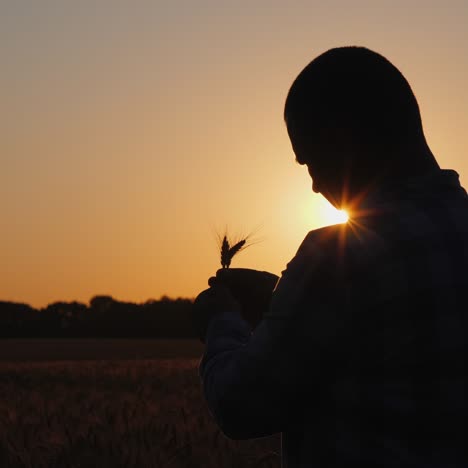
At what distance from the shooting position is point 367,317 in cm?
172

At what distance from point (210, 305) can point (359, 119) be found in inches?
24.1

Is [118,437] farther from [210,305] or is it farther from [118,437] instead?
[210,305]

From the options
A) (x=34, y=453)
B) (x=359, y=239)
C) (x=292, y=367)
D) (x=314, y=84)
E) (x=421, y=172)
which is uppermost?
(x=314, y=84)

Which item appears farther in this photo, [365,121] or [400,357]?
[365,121]

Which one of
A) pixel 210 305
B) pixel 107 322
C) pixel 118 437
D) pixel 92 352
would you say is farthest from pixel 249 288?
pixel 107 322

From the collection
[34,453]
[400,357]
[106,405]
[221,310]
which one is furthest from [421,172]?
[106,405]

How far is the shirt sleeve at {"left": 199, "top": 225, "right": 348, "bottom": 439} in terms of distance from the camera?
1.73 metres

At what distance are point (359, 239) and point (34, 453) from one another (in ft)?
12.5

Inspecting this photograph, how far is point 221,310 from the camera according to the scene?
86.0 inches

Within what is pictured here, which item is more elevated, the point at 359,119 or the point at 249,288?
the point at 359,119

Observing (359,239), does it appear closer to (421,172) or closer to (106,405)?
(421,172)

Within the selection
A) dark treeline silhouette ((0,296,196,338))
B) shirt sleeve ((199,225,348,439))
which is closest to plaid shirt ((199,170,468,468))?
shirt sleeve ((199,225,348,439))

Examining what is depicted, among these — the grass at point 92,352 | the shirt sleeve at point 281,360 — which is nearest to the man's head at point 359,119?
the shirt sleeve at point 281,360

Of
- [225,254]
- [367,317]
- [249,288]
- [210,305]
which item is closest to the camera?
[367,317]
